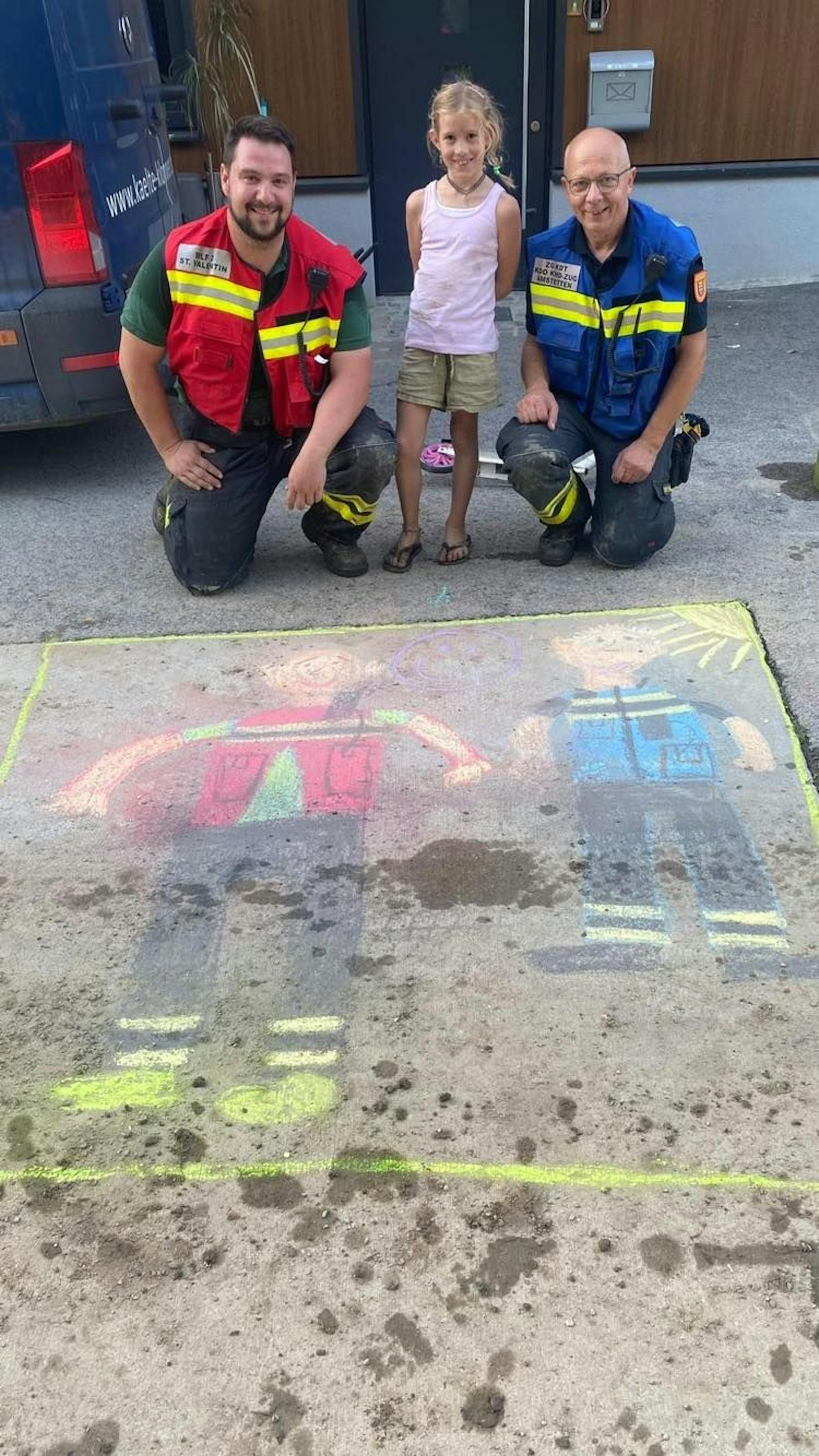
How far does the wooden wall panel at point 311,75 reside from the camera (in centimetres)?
691

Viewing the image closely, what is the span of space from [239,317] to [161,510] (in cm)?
84

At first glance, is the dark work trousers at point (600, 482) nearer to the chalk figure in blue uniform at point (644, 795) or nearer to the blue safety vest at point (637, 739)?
the chalk figure in blue uniform at point (644, 795)

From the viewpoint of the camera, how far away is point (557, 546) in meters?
4.02

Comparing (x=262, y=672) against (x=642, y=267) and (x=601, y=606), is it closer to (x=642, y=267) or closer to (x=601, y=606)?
(x=601, y=606)

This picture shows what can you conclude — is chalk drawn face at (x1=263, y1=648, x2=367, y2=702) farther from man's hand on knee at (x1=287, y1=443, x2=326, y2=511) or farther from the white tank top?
the white tank top

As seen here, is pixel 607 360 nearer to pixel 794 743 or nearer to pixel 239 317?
pixel 239 317

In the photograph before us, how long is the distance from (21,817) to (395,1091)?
1.28m

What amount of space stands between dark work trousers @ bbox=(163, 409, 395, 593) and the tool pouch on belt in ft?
3.11

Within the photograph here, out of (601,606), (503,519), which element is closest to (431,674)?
(601,606)

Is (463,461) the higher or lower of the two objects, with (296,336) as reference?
lower

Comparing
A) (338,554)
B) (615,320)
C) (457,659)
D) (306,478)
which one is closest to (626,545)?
(615,320)

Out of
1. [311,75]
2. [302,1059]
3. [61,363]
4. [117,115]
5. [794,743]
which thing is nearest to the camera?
[302,1059]

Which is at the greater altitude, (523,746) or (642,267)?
(642,267)

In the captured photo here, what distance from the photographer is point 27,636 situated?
3.75 meters
